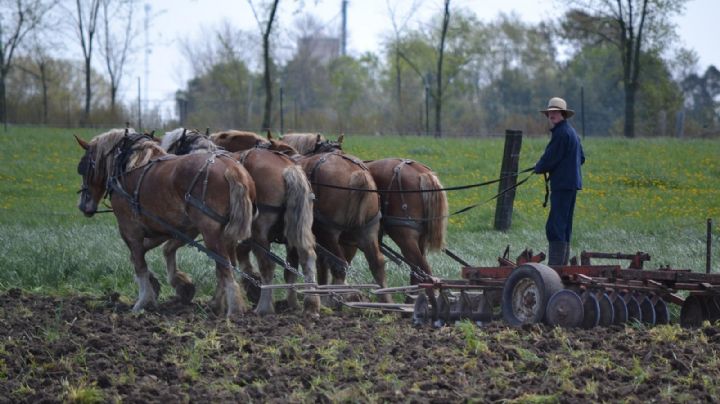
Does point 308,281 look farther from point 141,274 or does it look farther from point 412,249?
point 141,274

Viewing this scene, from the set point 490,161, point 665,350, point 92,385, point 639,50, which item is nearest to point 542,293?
point 665,350

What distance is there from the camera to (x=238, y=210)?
9539mm

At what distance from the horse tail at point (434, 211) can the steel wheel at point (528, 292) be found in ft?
7.28

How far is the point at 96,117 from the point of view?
36.1 m

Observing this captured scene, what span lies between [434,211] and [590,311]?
2916 millimetres

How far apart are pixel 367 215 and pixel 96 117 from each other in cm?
2740

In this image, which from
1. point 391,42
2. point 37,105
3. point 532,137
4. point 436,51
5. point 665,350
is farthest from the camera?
point 391,42

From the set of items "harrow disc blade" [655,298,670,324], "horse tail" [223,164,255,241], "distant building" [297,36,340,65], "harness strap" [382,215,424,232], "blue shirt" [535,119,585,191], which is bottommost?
"harrow disc blade" [655,298,670,324]

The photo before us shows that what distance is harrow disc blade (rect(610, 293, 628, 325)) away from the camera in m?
8.04

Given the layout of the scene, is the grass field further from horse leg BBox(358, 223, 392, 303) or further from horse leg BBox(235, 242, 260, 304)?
horse leg BBox(358, 223, 392, 303)

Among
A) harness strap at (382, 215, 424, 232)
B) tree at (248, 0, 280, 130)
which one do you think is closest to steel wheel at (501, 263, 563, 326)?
harness strap at (382, 215, 424, 232)

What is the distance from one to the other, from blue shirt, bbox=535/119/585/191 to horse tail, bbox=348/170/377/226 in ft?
6.43

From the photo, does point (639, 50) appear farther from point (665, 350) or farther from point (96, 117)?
point (665, 350)

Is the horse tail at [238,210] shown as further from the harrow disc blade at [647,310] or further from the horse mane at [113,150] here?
the harrow disc blade at [647,310]
